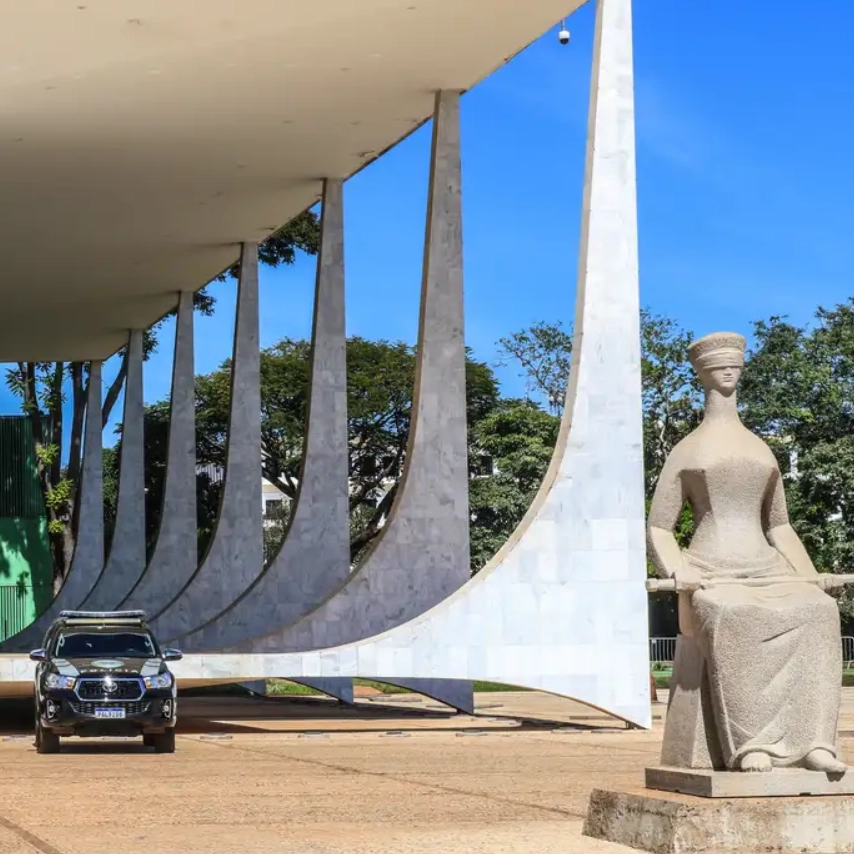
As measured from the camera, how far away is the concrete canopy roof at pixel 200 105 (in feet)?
67.1

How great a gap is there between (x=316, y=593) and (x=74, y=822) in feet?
54.9

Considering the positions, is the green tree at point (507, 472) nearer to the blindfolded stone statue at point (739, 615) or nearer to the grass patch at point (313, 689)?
the grass patch at point (313, 689)

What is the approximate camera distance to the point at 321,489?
28594mm

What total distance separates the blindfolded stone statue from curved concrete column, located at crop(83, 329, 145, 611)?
33851 millimetres

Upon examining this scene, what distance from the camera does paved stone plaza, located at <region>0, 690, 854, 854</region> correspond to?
1057cm

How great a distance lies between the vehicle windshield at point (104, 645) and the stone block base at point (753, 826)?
465 inches

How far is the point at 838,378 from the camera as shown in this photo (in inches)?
1932

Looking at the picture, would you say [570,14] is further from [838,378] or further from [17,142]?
[838,378]

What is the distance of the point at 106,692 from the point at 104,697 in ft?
0.18

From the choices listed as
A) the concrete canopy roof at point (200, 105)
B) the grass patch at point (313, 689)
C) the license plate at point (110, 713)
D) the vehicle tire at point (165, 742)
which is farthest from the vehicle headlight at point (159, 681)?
the grass patch at point (313, 689)

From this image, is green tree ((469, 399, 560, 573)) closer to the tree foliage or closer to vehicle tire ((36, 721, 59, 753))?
the tree foliage

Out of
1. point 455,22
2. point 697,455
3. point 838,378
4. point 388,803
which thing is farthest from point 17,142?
point 838,378

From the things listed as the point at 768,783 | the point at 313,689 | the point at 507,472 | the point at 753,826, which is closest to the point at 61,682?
the point at 768,783

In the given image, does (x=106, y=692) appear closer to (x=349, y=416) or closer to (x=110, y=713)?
(x=110, y=713)
